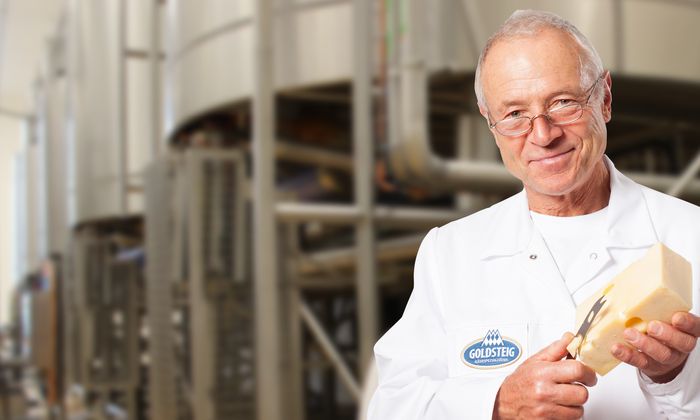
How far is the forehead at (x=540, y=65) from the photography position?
0.64m

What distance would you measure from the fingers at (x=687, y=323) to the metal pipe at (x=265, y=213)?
2336 mm

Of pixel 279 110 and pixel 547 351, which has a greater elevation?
pixel 279 110

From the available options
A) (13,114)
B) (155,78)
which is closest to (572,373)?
(155,78)

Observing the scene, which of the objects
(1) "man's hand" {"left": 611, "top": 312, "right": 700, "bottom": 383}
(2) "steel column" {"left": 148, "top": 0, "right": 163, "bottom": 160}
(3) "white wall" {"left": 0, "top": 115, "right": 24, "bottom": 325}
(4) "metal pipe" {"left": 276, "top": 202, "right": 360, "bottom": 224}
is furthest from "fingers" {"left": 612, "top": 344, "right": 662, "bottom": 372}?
(3) "white wall" {"left": 0, "top": 115, "right": 24, "bottom": 325}

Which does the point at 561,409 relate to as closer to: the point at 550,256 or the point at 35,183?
the point at 550,256

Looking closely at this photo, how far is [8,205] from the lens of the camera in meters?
16.1

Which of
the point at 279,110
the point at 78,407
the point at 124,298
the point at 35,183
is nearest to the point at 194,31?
the point at 279,110

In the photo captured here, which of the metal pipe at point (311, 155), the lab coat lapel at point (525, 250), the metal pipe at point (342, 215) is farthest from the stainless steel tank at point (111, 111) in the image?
the lab coat lapel at point (525, 250)

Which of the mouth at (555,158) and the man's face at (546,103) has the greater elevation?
the man's face at (546,103)

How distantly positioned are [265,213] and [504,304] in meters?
2.31

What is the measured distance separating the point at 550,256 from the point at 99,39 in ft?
22.9

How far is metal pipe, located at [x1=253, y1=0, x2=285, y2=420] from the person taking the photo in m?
2.92

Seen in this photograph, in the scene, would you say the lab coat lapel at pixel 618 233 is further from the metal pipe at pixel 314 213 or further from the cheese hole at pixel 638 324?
the metal pipe at pixel 314 213

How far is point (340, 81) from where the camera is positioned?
11.4ft
